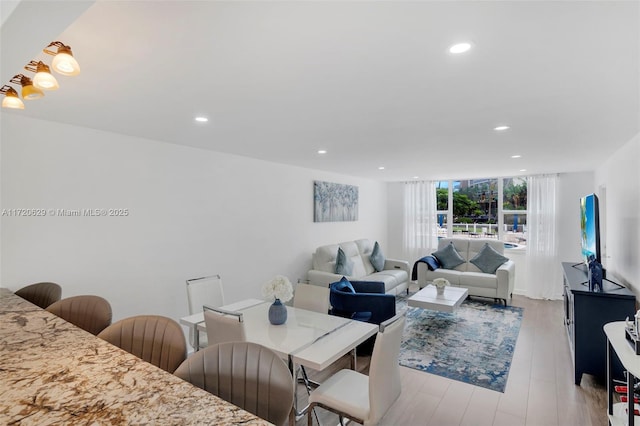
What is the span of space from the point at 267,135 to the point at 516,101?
2015mm

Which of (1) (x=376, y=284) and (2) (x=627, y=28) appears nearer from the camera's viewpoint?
(2) (x=627, y=28)

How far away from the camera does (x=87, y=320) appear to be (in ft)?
6.91

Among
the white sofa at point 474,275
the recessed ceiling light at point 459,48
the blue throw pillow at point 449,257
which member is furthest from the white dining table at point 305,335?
the blue throw pillow at point 449,257

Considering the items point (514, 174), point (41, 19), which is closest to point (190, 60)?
point (41, 19)

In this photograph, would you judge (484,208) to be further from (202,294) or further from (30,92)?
(30,92)

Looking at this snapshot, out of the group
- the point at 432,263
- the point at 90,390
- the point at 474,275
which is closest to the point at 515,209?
the point at 474,275

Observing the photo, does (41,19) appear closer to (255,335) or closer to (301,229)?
(255,335)

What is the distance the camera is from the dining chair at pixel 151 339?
1631 mm

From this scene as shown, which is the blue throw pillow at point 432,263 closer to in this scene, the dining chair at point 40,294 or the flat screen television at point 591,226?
the flat screen television at point 591,226

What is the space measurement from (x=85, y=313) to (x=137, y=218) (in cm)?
116

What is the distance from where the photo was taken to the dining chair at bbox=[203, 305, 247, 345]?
2.10m

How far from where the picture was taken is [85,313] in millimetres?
2113

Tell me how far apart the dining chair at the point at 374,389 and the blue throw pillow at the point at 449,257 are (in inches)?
186

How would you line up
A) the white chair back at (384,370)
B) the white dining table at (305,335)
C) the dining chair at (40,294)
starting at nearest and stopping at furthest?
the white chair back at (384,370) < the white dining table at (305,335) < the dining chair at (40,294)
